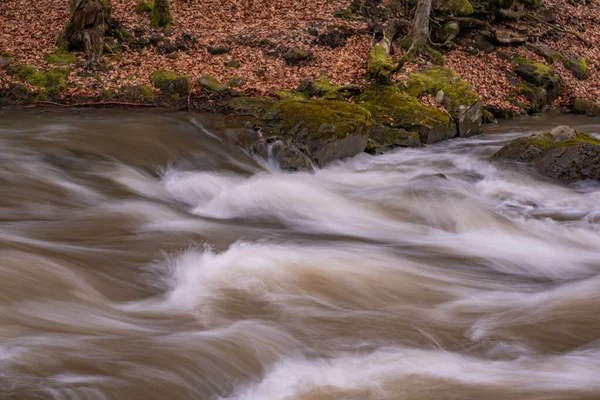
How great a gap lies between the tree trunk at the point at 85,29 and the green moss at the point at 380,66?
19.2 feet

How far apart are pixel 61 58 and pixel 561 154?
10046 mm

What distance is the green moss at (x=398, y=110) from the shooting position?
11.2 m

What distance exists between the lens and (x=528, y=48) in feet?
53.1

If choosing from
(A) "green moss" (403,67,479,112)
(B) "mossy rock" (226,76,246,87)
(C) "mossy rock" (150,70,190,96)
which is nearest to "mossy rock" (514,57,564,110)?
(A) "green moss" (403,67,479,112)

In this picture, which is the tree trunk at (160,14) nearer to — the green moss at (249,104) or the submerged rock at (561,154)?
the green moss at (249,104)

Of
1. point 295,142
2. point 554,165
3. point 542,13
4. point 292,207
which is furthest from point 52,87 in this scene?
point 542,13

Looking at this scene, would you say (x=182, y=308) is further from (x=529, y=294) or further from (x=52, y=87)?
(x=52, y=87)

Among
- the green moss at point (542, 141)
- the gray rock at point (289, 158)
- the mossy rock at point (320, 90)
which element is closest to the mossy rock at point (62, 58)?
the mossy rock at point (320, 90)

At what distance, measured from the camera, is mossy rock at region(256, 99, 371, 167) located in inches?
380

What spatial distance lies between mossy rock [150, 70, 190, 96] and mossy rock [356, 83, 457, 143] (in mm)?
3468

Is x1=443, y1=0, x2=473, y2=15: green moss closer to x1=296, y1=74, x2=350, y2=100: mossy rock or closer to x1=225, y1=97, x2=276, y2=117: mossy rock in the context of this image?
x1=296, y1=74, x2=350, y2=100: mossy rock

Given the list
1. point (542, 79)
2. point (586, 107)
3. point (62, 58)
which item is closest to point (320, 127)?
point (62, 58)

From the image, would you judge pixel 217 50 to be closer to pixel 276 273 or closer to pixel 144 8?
pixel 144 8

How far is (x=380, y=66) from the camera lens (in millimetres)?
12336
